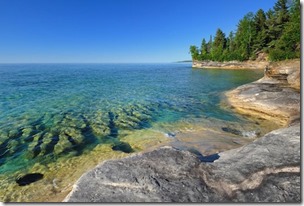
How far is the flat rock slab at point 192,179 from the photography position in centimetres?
452

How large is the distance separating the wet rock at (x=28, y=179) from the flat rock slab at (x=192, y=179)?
14.3 feet

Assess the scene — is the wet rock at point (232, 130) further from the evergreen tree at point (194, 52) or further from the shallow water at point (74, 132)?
the evergreen tree at point (194, 52)

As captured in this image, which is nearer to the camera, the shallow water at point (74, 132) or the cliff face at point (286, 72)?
the shallow water at point (74, 132)

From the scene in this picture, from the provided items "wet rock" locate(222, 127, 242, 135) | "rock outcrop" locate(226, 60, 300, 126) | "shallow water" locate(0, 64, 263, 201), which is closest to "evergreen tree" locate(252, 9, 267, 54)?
"rock outcrop" locate(226, 60, 300, 126)

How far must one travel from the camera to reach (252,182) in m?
4.91

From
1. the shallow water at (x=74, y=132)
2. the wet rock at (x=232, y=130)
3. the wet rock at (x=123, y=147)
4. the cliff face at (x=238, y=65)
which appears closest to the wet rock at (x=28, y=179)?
the shallow water at (x=74, y=132)

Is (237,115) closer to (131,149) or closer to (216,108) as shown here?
(216,108)

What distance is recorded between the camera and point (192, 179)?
5.11 metres

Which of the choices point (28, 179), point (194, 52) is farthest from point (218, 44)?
point (28, 179)

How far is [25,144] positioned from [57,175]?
4.36 metres

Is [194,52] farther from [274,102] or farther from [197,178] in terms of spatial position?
[197,178]

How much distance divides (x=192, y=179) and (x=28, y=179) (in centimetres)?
696

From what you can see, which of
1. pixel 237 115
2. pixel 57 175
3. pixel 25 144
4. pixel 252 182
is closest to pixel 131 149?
pixel 57 175

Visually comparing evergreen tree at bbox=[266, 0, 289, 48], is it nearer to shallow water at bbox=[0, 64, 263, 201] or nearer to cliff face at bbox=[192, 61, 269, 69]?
cliff face at bbox=[192, 61, 269, 69]
